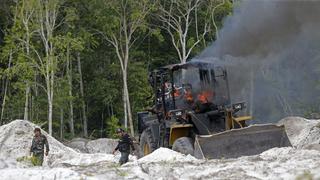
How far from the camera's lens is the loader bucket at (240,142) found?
1517cm

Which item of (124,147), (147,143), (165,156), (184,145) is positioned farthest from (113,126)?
(165,156)

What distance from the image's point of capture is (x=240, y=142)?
15.4 metres

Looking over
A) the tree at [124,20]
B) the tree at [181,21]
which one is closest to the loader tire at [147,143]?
the tree at [124,20]

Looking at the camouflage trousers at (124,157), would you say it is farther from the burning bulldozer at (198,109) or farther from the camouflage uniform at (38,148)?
the camouflage uniform at (38,148)

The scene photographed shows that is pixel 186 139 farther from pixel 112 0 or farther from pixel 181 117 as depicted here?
pixel 112 0

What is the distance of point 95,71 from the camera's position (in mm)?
39094

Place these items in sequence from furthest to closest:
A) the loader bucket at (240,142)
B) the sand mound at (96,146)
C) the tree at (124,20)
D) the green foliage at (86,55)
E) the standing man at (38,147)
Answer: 1. the tree at (124,20)
2. the green foliage at (86,55)
3. the sand mound at (96,146)
4. the standing man at (38,147)
5. the loader bucket at (240,142)

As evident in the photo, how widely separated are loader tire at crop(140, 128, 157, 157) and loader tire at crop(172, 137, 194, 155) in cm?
159

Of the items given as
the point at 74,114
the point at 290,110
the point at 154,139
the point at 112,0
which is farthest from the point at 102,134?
the point at 154,139

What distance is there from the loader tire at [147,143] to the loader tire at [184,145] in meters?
1.59

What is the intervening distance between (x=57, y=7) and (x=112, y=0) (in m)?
3.53

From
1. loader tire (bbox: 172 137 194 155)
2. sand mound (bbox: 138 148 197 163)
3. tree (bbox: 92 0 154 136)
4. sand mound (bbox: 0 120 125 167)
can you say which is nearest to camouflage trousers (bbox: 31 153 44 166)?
sand mound (bbox: 0 120 125 167)

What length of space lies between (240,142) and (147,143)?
3.79 m

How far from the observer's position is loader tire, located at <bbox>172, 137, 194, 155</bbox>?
629 inches
